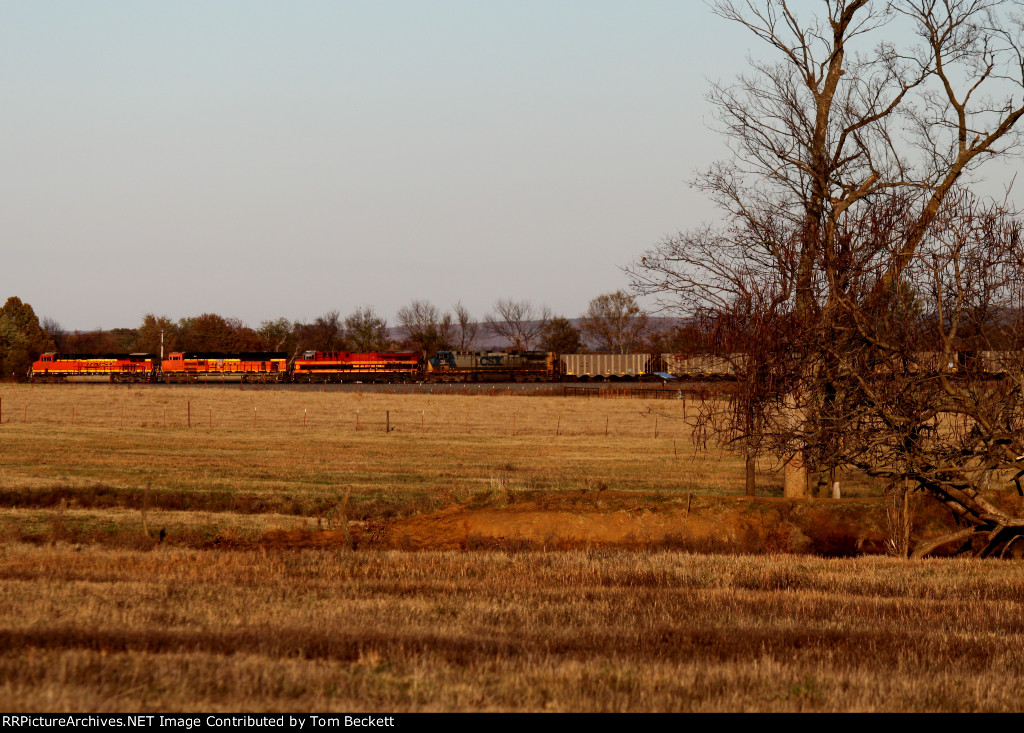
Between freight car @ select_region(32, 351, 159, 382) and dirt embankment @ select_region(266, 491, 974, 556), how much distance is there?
283ft

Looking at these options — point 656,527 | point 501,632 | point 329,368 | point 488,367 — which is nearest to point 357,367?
point 329,368

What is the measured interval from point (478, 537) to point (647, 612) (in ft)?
20.9

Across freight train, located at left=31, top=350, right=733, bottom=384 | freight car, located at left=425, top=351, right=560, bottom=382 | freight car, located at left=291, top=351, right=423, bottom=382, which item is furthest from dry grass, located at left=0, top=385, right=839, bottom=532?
freight car, located at left=425, top=351, right=560, bottom=382

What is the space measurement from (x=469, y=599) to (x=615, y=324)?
139m

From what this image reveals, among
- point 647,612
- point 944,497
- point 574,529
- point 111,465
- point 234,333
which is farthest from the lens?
point 234,333

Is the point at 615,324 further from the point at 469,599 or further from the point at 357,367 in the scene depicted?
the point at 469,599

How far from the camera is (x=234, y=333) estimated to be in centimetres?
15362

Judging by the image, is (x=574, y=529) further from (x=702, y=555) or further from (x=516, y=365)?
(x=516, y=365)

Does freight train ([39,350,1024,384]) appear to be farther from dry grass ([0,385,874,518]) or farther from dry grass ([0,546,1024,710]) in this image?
dry grass ([0,546,1024,710])

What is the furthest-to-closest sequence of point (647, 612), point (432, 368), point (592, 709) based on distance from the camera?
point (432, 368)
point (647, 612)
point (592, 709)

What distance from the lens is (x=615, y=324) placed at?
488ft

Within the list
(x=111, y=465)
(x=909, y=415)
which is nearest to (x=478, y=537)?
(x=909, y=415)

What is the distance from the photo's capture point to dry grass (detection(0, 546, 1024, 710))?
6996mm

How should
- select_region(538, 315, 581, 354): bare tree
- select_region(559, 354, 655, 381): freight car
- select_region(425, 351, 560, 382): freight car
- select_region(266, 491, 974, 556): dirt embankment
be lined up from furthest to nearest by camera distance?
1. select_region(538, 315, 581, 354): bare tree
2. select_region(559, 354, 655, 381): freight car
3. select_region(425, 351, 560, 382): freight car
4. select_region(266, 491, 974, 556): dirt embankment
